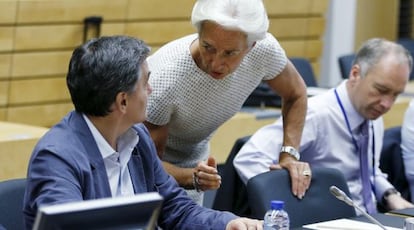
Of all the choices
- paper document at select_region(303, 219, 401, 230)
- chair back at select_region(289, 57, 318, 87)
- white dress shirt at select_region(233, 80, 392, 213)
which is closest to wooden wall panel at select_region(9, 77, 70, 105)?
chair back at select_region(289, 57, 318, 87)

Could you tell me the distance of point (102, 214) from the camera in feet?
6.41

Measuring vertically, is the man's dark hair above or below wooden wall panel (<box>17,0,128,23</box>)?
above

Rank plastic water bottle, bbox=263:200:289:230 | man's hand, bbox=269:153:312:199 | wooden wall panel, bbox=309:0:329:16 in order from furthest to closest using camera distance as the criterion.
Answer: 1. wooden wall panel, bbox=309:0:329:16
2. man's hand, bbox=269:153:312:199
3. plastic water bottle, bbox=263:200:289:230

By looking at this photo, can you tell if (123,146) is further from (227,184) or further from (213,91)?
(227,184)

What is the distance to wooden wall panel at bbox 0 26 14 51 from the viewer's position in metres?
5.94

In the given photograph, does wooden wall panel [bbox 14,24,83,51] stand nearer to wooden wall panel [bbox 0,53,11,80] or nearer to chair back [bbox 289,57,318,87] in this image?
wooden wall panel [bbox 0,53,11,80]

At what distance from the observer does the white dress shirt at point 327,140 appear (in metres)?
4.04

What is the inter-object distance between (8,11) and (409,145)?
261cm

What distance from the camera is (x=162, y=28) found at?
691cm

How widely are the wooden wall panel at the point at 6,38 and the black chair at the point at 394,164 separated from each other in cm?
247

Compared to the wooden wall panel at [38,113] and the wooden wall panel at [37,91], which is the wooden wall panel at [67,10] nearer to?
the wooden wall panel at [37,91]

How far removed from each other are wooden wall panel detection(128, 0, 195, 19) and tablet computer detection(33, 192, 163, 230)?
4.70m

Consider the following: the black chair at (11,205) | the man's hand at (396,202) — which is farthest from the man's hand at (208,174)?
→ the man's hand at (396,202)

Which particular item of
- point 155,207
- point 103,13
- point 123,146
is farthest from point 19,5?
point 155,207
